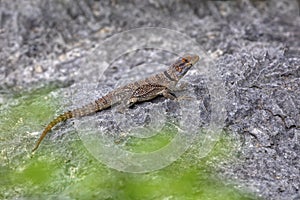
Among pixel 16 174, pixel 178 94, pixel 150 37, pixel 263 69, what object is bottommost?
pixel 16 174

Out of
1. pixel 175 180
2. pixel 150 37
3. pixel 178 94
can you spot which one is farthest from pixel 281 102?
pixel 150 37

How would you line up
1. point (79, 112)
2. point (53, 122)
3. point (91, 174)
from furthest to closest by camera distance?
point (79, 112) < point (53, 122) < point (91, 174)

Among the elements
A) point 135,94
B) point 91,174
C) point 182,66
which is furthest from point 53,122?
point 182,66

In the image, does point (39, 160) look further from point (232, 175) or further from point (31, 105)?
point (232, 175)

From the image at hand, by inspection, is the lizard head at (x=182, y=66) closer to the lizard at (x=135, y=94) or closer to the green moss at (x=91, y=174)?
the lizard at (x=135, y=94)

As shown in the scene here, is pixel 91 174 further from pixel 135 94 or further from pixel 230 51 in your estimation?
pixel 230 51

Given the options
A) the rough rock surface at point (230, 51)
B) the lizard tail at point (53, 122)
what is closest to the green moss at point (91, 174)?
the lizard tail at point (53, 122)
